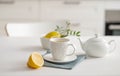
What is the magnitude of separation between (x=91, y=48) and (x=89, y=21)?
1.84 metres

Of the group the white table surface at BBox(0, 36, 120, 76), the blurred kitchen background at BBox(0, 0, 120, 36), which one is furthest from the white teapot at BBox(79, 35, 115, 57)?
the blurred kitchen background at BBox(0, 0, 120, 36)

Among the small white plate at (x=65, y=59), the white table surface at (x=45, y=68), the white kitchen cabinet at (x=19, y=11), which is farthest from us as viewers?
the white kitchen cabinet at (x=19, y=11)

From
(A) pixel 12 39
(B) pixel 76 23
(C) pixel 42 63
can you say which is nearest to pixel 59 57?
(C) pixel 42 63

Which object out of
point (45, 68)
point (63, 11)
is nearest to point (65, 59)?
point (45, 68)

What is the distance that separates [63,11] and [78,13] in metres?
0.17

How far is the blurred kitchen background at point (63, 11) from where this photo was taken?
9.35 feet

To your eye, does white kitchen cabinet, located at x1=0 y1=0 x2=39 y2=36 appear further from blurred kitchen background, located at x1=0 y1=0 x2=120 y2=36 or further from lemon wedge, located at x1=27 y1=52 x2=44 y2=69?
lemon wedge, located at x1=27 y1=52 x2=44 y2=69

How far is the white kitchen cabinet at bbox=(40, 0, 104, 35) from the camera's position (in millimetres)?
2867

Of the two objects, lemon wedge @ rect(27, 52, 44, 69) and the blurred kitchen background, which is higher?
the blurred kitchen background

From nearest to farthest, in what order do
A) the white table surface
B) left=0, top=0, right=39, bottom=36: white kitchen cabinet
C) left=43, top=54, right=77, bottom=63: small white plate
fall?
the white table surface, left=43, top=54, right=77, bottom=63: small white plate, left=0, top=0, right=39, bottom=36: white kitchen cabinet

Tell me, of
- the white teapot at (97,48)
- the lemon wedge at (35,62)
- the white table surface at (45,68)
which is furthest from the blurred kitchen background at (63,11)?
the lemon wedge at (35,62)

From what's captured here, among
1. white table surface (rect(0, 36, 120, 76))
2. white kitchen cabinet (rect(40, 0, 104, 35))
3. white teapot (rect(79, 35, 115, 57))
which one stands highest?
white kitchen cabinet (rect(40, 0, 104, 35))

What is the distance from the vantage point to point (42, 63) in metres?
0.96

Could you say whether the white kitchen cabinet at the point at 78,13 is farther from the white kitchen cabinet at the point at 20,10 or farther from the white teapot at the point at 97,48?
the white teapot at the point at 97,48
